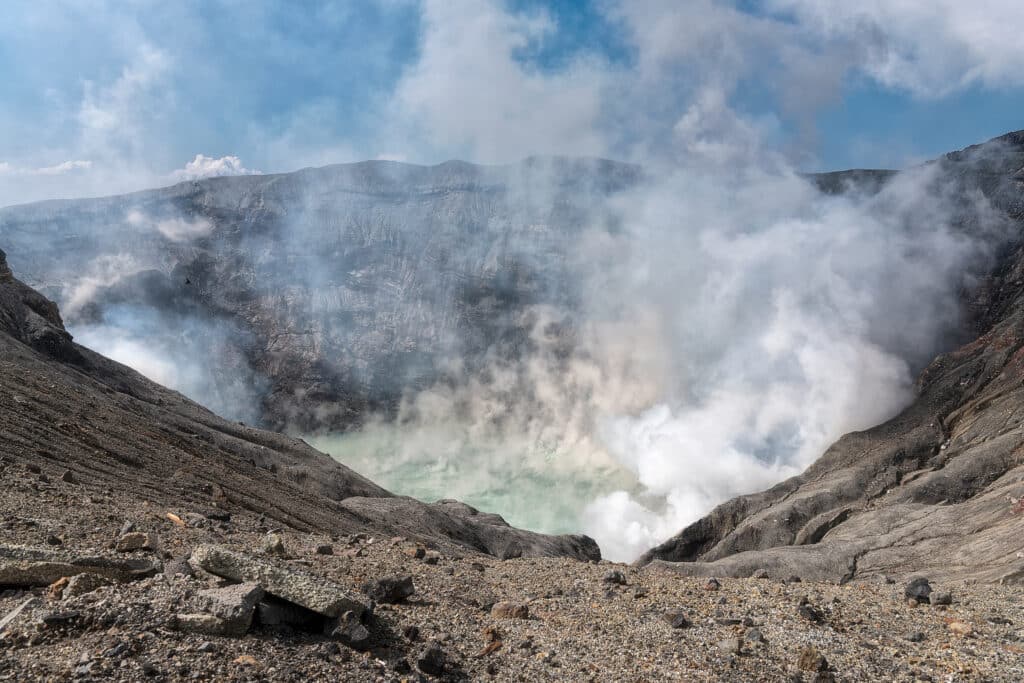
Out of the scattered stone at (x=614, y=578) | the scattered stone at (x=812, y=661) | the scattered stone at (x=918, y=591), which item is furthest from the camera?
the scattered stone at (x=614, y=578)

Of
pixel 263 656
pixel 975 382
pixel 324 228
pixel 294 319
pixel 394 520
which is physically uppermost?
pixel 324 228

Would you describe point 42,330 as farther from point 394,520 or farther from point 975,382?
point 975,382

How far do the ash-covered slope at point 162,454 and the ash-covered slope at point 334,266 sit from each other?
56.9 meters

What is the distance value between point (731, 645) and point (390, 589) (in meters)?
6.15

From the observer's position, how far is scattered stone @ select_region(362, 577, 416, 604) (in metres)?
13.8

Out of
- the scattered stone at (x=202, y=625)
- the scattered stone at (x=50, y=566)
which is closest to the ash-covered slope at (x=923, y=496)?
the scattered stone at (x=202, y=625)

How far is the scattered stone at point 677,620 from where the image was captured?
1419 centimetres

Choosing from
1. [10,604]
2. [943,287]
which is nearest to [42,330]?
[10,604]

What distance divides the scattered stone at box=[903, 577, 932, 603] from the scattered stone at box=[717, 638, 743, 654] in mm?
6153

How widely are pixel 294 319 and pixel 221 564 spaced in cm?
10985

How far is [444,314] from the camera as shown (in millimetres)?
117375

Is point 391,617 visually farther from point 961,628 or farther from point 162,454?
point 162,454

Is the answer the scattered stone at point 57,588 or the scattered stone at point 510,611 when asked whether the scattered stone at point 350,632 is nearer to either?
the scattered stone at point 57,588

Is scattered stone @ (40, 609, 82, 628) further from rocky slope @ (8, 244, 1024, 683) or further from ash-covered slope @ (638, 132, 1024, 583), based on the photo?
ash-covered slope @ (638, 132, 1024, 583)
